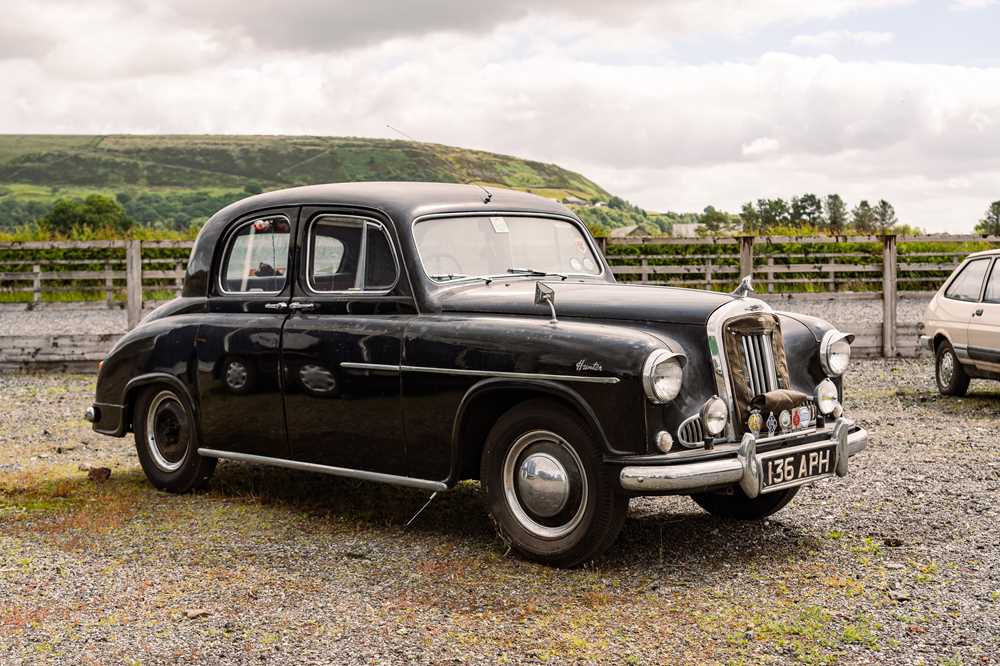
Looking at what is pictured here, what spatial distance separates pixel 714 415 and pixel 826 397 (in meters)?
1.10

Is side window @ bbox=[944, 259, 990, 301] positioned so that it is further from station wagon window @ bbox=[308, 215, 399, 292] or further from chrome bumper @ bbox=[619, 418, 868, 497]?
station wagon window @ bbox=[308, 215, 399, 292]

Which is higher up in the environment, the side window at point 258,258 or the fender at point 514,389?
the side window at point 258,258

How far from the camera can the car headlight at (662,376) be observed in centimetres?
523

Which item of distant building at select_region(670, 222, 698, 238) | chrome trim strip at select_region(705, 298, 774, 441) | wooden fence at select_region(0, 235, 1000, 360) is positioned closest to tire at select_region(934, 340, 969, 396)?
chrome trim strip at select_region(705, 298, 774, 441)

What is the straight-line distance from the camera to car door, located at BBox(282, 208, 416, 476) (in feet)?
20.6

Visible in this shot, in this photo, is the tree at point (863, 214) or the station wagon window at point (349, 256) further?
the tree at point (863, 214)

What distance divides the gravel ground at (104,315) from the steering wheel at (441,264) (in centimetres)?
1497

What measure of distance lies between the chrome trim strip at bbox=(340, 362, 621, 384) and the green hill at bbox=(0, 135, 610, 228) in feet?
327

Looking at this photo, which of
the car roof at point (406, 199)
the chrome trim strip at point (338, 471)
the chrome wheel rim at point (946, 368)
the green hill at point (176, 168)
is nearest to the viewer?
the chrome trim strip at point (338, 471)

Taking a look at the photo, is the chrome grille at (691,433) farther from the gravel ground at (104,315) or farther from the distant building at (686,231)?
the distant building at (686,231)

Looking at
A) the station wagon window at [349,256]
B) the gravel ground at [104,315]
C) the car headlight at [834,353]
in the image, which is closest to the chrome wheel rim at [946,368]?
the car headlight at [834,353]

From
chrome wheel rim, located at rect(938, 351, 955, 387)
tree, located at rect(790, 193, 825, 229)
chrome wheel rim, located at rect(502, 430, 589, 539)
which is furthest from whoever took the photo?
tree, located at rect(790, 193, 825, 229)

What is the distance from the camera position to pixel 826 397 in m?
6.22

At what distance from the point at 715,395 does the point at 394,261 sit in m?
2.01
